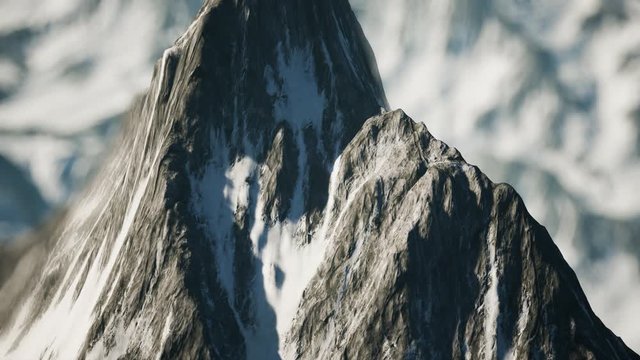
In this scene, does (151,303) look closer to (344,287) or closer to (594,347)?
(344,287)

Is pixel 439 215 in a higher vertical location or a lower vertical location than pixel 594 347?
higher

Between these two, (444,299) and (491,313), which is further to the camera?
(444,299)

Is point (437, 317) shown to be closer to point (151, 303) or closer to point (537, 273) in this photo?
point (537, 273)

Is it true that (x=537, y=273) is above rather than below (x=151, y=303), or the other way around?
above

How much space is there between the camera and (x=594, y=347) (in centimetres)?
19688

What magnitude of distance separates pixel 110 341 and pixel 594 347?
244 ft

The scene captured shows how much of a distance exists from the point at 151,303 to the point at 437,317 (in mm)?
44228

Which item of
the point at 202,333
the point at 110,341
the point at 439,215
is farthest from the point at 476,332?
the point at 110,341

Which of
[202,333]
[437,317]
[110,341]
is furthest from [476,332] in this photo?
[110,341]

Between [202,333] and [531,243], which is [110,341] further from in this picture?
[531,243]

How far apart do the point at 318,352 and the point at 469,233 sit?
2976 centimetres

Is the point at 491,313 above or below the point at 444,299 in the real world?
below

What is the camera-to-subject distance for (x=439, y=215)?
198 metres

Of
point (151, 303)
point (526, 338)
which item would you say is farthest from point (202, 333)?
point (526, 338)
